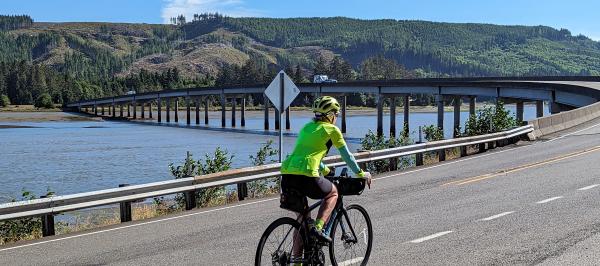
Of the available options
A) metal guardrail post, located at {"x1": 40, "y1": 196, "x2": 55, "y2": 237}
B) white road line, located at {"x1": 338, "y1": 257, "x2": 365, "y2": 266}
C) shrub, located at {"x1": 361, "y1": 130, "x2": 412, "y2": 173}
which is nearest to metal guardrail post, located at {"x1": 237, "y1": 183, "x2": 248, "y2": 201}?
metal guardrail post, located at {"x1": 40, "y1": 196, "x2": 55, "y2": 237}

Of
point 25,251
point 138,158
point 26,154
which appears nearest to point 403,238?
point 25,251

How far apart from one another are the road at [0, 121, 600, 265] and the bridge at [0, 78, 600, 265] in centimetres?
2

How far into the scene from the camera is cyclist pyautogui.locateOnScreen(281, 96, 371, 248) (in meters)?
6.38

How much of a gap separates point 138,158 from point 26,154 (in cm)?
951

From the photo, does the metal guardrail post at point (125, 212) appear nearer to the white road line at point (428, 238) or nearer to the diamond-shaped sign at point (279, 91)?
the diamond-shaped sign at point (279, 91)

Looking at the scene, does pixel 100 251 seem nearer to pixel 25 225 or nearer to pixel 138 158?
pixel 25 225

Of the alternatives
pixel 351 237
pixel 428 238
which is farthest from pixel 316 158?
pixel 428 238

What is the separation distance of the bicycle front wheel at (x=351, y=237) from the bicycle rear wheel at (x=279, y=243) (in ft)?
1.73

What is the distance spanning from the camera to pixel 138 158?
44406mm

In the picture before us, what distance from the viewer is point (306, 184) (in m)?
6.41

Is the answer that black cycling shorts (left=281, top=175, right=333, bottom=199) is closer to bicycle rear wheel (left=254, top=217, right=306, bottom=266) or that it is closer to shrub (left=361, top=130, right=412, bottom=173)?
bicycle rear wheel (left=254, top=217, right=306, bottom=266)

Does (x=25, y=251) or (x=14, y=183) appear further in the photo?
(x=14, y=183)

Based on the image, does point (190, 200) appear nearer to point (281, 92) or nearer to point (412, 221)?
point (281, 92)

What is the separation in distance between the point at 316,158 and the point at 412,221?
4798mm
